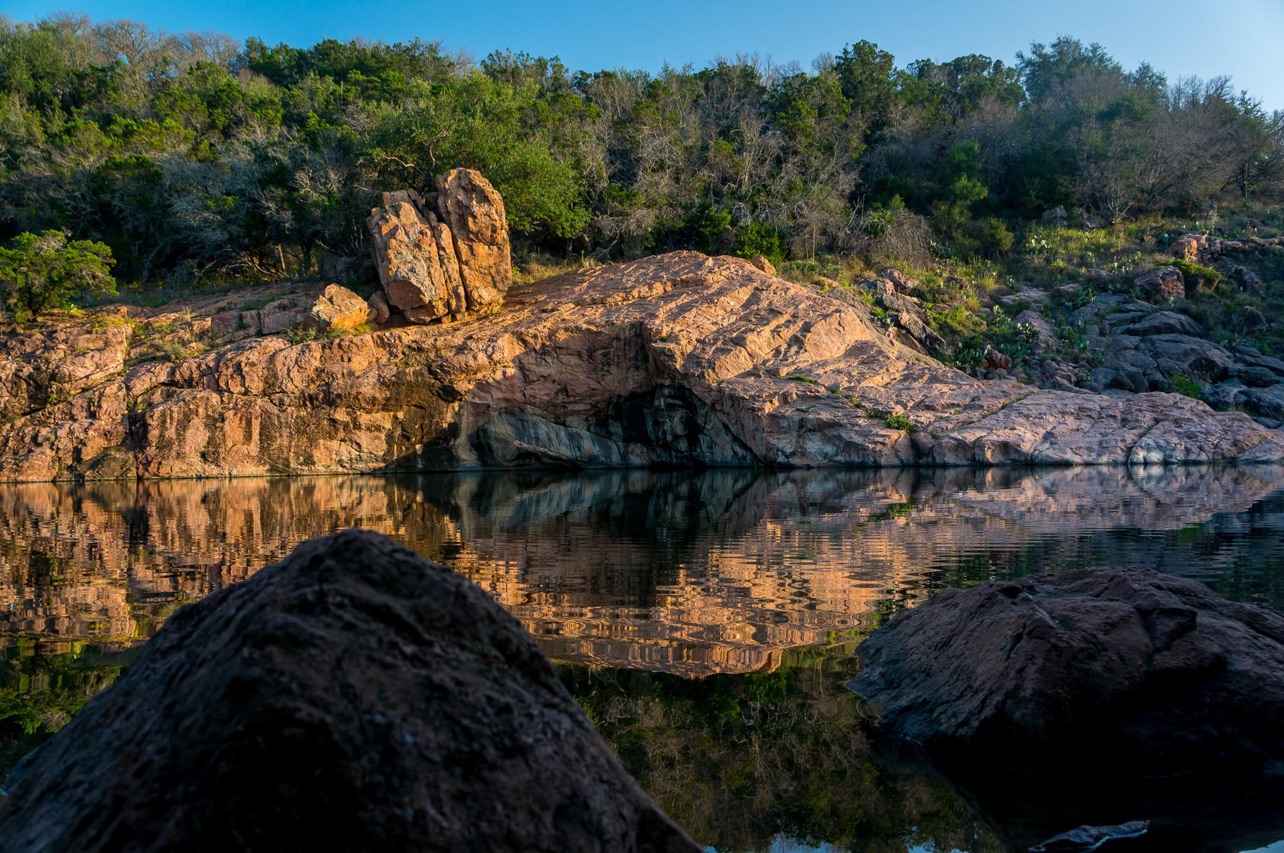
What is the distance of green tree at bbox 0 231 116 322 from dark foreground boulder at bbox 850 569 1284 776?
98.0 ft

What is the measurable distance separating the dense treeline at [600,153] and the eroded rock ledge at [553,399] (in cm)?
684

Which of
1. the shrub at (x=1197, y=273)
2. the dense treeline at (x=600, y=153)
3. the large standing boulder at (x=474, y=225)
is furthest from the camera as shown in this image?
the shrub at (x=1197, y=273)

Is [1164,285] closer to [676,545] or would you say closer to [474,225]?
[474,225]

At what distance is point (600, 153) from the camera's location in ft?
118

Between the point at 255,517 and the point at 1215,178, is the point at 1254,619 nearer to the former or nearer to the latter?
the point at 255,517

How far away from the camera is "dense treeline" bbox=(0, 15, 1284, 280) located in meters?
32.4

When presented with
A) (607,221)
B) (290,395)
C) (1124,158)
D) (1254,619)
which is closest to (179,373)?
(290,395)

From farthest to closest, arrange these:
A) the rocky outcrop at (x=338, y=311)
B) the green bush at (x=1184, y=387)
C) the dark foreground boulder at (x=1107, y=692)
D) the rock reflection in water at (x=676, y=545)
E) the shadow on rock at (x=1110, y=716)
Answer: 1. the green bush at (x=1184, y=387)
2. the rocky outcrop at (x=338, y=311)
3. the rock reflection in water at (x=676, y=545)
4. the dark foreground boulder at (x=1107, y=692)
5. the shadow on rock at (x=1110, y=716)

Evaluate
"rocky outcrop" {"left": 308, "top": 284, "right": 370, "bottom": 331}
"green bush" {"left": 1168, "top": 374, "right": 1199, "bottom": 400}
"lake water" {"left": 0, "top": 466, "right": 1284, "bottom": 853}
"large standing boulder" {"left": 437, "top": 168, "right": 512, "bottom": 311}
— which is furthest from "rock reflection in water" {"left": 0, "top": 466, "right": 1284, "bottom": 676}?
"large standing boulder" {"left": 437, "top": 168, "right": 512, "bottom": 311}

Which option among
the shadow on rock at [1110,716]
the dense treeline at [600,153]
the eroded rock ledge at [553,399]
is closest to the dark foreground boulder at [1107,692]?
the shadow on rock at [1110,716]

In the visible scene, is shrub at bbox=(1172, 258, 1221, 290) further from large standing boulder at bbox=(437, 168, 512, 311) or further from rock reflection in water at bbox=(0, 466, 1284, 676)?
large standing boulder at bbox=(437, 168, 512, 311)

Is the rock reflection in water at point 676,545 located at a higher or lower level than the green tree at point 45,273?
lower

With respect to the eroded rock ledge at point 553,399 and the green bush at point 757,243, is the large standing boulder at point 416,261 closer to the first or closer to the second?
the eroded rock ledge at point 553,399

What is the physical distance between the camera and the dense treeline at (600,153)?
32375mm
